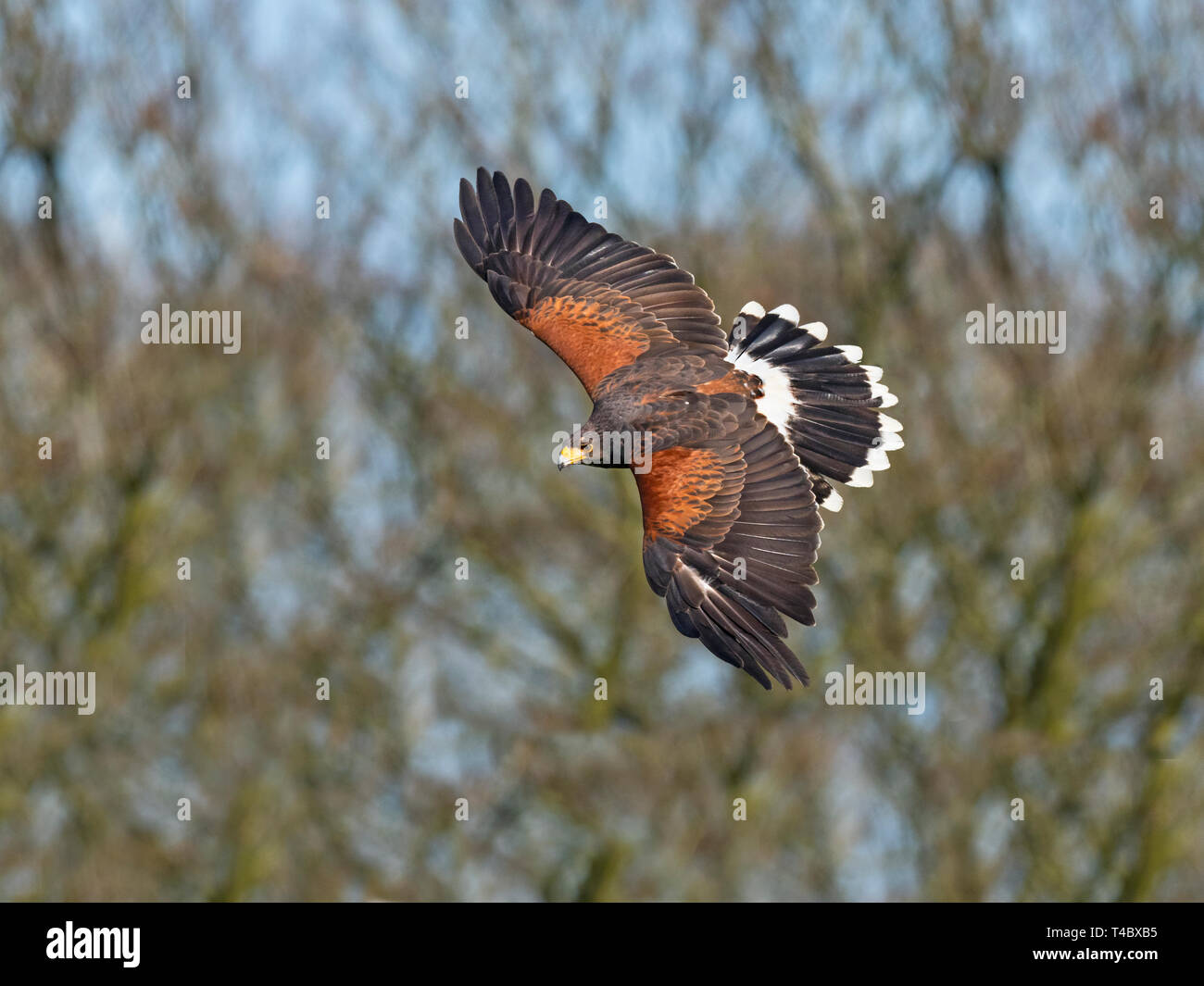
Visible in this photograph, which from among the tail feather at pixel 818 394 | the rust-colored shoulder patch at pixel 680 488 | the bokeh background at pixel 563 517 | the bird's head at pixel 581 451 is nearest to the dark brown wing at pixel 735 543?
the rust-colored shoulder patch at pixel 680 488

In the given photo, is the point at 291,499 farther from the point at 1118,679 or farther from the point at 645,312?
the point at 645,312

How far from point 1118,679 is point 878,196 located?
6859 millimetres

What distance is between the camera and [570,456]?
31.2 feet

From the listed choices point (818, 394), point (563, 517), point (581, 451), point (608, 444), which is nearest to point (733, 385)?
point (608, 444)

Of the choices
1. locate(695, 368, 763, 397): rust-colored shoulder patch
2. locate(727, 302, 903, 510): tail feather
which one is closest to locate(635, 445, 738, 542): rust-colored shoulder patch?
locate(695, 368, 763, 397): rust-colored shoulder patch

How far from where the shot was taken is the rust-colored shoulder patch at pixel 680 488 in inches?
358

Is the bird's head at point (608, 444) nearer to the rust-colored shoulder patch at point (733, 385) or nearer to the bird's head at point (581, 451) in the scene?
the bird's head at point (581, 451)

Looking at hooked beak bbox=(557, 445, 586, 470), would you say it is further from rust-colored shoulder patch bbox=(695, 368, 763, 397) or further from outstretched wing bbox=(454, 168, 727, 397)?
outstretched wing bbox=(454, 168, 727, 397)

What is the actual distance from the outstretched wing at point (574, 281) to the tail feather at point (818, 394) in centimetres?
49

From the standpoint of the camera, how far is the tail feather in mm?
10688

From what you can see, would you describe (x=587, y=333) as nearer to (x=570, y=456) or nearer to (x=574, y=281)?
(x=574, y=281)

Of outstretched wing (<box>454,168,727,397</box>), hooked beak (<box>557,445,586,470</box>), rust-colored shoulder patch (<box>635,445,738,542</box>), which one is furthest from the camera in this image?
outstretched wing (<box>454,168,727,397</box>)

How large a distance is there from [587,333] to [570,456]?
1.32 meters

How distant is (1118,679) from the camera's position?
2127cm
